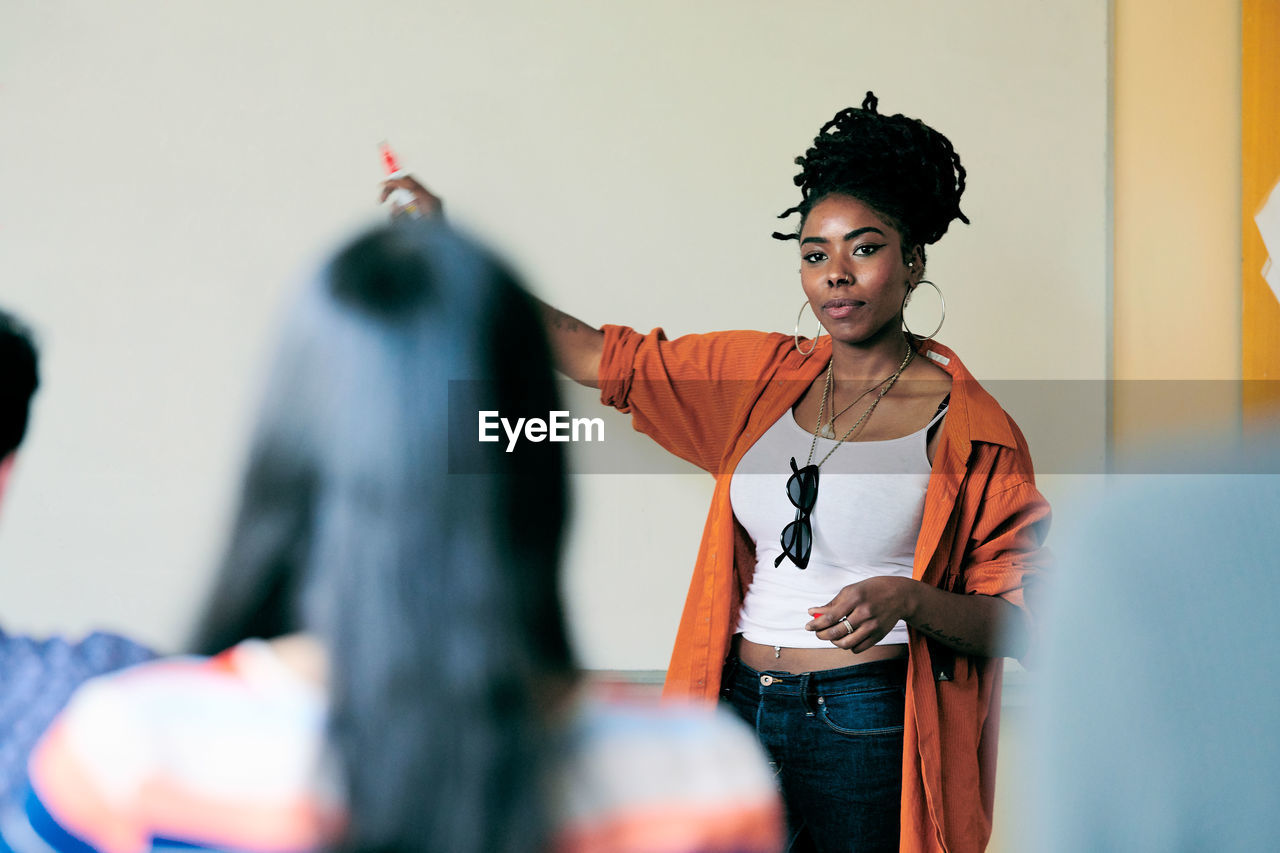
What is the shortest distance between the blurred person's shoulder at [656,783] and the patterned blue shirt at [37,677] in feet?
1.02

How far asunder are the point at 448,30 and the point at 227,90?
0.46m

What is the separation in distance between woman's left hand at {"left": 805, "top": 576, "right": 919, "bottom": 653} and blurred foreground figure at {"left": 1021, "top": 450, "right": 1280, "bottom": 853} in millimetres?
1058

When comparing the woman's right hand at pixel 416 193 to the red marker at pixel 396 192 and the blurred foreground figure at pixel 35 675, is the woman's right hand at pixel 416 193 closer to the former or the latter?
the red marker at pixel 396 192

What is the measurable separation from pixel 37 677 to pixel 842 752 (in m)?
1.08

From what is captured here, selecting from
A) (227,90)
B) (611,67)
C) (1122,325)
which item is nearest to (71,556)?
(227,90)

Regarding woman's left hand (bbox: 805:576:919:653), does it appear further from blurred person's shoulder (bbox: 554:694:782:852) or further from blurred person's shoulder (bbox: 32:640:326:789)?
blurred person's shoulder (bbox: 32:640:326:789)

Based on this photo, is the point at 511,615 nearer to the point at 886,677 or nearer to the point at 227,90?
the point at 886,677

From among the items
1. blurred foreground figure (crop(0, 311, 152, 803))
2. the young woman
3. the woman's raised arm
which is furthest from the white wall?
blurred foreground figure (crop(0, 311, 152, 803))

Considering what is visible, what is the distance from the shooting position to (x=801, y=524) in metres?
1.57

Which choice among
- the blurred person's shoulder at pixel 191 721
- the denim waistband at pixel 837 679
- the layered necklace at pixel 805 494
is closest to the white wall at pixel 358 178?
the layered necklace at pixel 805 494

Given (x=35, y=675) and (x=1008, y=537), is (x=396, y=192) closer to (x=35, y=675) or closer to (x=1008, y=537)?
(x=1008, y=537)

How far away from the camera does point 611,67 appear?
213cm

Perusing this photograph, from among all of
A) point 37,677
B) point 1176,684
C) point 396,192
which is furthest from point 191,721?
point 396,192

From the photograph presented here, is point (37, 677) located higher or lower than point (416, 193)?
lower
